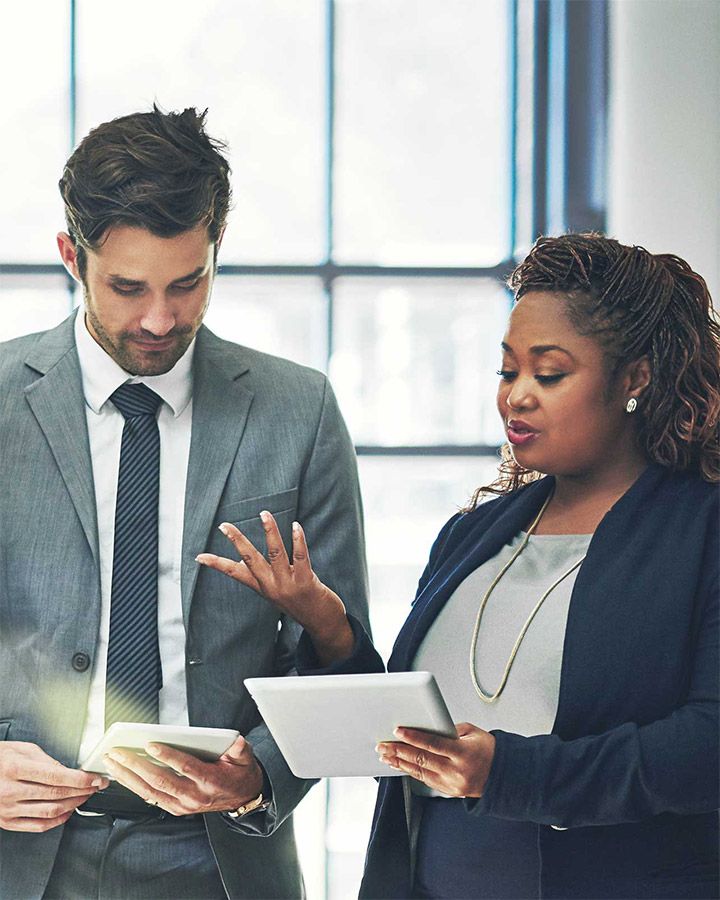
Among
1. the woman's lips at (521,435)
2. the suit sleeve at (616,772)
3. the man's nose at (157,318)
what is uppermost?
the man's nose at (157,318)

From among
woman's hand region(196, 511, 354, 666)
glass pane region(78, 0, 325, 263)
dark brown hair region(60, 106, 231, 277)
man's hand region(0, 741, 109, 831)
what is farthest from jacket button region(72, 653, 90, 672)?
glass pane region(78, 0, 325, 263)

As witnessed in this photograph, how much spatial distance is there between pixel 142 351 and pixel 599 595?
31.1 inches

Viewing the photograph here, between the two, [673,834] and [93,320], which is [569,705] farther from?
[93,320]

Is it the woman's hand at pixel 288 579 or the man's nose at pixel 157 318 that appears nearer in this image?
the woman's hand at pixel 288 579

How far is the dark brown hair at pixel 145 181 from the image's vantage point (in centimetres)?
178

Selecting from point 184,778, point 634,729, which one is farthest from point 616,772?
point 184,778

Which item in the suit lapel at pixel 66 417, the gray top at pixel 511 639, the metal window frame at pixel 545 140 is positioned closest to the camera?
the gray top at pixel 511 639

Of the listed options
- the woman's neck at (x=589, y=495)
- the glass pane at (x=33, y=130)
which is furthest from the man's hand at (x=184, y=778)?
the glass pane at (x=33, y=130)

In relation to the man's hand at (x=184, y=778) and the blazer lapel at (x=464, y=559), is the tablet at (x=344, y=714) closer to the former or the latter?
the man's hand at (x=184, y=778)

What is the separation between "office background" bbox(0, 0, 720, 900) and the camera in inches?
110

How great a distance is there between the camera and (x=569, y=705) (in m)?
1.50

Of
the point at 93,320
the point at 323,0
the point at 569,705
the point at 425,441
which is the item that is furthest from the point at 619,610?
the point at 323,0

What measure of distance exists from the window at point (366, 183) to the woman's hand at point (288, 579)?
1137 millimetres

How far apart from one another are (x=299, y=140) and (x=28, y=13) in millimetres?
720
